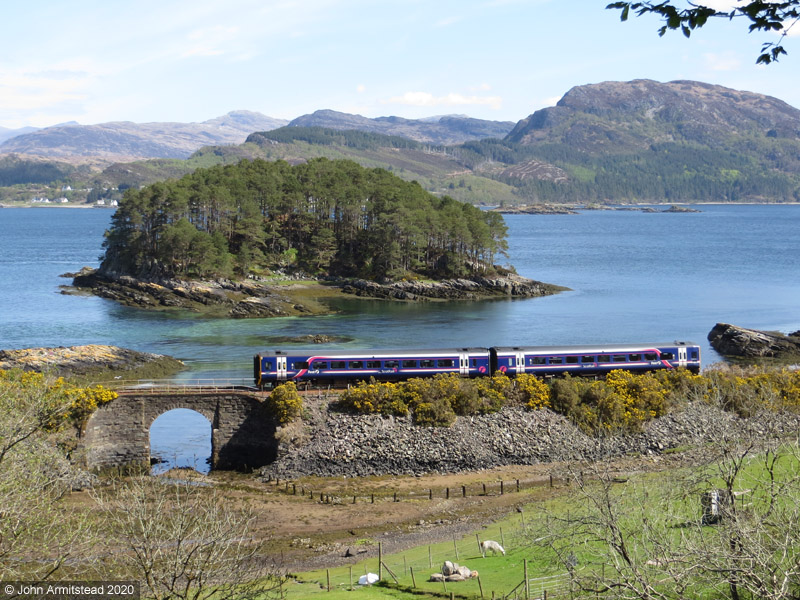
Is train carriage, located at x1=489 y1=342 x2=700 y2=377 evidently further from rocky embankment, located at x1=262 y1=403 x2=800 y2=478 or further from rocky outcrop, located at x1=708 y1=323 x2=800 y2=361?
rocky outcrop, located at x1=708 y1=323 x2=800 y2=361

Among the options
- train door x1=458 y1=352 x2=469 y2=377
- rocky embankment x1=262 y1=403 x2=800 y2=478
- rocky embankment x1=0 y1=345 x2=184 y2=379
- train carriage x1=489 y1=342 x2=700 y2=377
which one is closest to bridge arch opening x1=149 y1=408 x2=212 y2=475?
rocky embankment x1=0 y1=345 x2=184 y2=379

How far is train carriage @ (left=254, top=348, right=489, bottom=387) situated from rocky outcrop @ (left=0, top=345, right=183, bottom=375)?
17219 mm

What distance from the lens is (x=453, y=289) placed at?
111 meters

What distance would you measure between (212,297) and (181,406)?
55.3 meters

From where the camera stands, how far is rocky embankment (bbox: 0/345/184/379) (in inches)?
2263

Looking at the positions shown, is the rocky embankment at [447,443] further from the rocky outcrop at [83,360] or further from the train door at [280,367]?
the rocky outcrop at [83,360]

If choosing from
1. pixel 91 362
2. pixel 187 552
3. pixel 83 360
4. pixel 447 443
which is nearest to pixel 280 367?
pixel 447 443

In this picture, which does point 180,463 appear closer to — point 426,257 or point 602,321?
point 602,321

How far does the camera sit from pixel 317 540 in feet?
116

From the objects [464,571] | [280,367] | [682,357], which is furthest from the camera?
[682,357]

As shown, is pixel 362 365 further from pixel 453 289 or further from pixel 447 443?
pixel 453 289

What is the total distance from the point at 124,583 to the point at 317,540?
12.9m

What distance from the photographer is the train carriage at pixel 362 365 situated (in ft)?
160

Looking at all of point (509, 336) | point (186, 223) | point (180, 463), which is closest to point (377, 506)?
point (180, 463)
